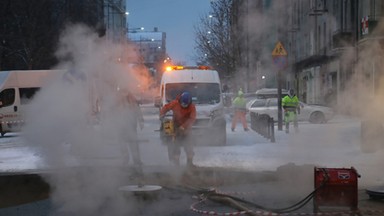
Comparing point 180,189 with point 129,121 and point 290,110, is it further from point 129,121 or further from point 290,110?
point 290,110

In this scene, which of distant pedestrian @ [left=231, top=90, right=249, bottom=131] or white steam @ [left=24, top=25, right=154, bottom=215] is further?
distant pedestrian @ [left=231, top=90, right=249, bottom=131]

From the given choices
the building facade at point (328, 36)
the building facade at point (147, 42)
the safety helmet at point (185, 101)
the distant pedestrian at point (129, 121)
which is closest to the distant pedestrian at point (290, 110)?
the building facade at point (328, 36)

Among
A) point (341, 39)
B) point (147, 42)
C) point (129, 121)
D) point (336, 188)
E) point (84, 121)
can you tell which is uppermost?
point (147, 42)

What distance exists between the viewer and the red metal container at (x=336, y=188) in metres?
8.34

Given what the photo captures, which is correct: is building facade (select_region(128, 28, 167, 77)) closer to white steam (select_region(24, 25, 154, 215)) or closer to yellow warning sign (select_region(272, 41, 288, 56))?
white steam (select_region(24, 25, 154, 215))

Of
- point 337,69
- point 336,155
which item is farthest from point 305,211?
point 336,155

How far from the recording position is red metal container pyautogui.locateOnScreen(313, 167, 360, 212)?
8344 millimetres

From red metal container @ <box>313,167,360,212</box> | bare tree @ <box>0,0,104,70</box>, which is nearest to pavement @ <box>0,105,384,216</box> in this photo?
red metal container @ <box>313,167,360,212</box>

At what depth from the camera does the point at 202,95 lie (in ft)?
63.1

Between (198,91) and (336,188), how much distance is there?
11.2 m

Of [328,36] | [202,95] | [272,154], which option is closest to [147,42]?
[328,36]

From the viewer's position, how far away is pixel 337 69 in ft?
37.4

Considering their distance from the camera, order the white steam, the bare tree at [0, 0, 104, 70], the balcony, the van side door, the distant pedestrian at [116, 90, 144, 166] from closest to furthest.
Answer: the white steam → the balcony → the distant pedestrian at [116, 90, 144, 166] → the van side door → the bare tree at [0, 0, 104, 70]

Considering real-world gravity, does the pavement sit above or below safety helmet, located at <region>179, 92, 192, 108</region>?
below
